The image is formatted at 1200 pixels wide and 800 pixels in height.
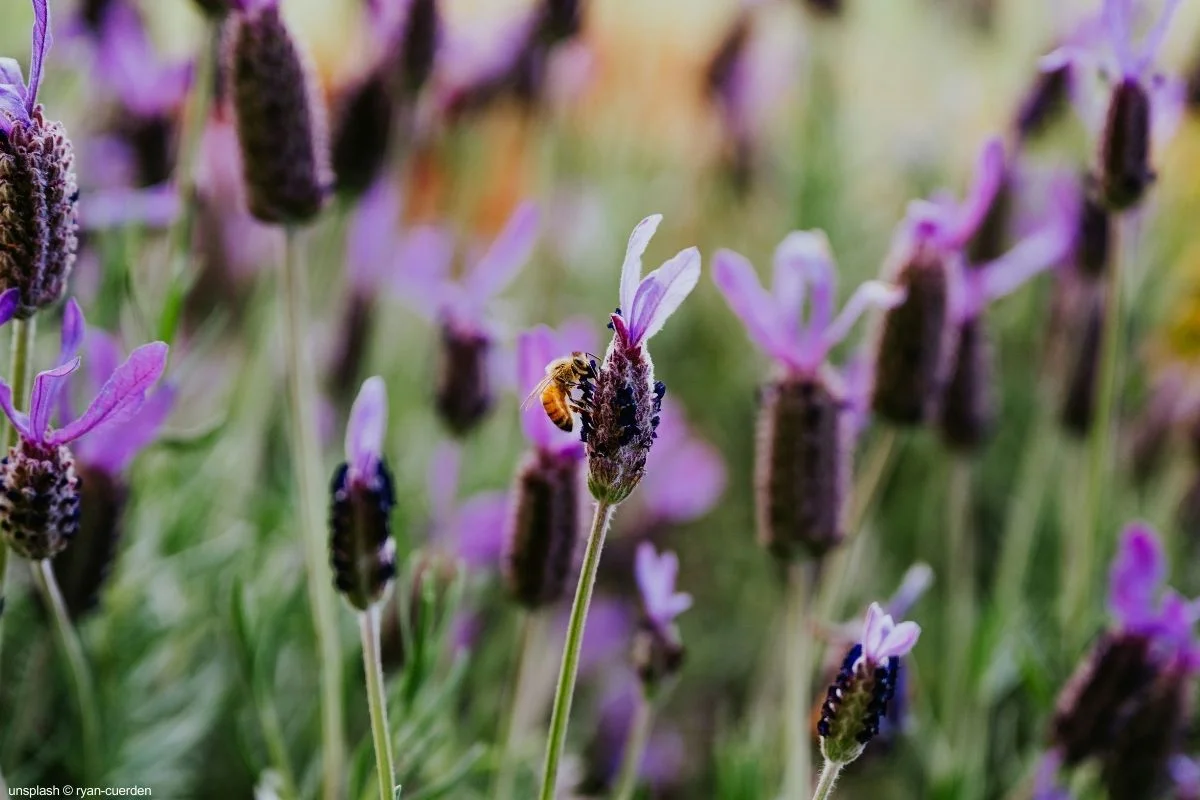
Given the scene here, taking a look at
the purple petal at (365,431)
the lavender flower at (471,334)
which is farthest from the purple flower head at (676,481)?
the purple petal at (365,431)

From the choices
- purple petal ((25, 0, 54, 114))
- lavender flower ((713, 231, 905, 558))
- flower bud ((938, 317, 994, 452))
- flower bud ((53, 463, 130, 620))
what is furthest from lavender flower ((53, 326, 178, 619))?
flower bud ((938, 317, 994, 452))

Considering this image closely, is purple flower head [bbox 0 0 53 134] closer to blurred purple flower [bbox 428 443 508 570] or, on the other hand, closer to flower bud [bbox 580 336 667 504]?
flower bud [bbox 580 336 667 504]

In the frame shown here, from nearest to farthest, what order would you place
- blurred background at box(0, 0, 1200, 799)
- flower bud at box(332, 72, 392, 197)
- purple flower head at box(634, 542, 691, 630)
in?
purple flower head at box(634, 542, 691, 630) → blurred background at box(0, 0, 1200, 799) → flower bud at box(332, 72, 392, 197)

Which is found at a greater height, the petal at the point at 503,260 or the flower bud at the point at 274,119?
the petal at the point at 503,260

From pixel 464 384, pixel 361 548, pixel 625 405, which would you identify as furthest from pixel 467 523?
pixel 625 405

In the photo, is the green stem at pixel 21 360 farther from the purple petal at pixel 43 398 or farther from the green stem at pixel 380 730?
the green stem at pixel 380 730

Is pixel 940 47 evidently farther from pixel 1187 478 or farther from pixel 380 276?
pixel 380 276

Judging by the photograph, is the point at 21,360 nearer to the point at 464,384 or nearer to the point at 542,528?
the point at 542,528

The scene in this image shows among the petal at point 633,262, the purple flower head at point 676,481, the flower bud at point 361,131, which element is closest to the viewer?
the petal at point 633,262
